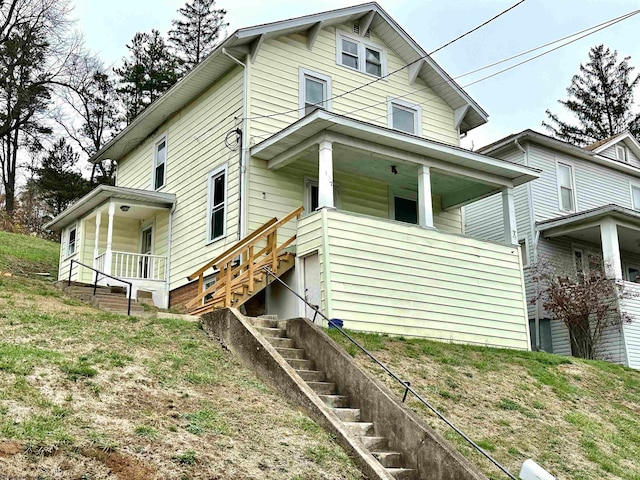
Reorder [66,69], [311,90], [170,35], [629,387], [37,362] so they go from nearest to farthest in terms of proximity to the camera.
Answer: [37,362] < [629,387] < [311,90] < [66,69] < [170,35]

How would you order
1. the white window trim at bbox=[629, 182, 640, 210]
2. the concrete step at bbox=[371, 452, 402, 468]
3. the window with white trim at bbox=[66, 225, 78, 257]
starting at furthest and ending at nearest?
the white window trim at bbox=[629, 182, 640, 210] → the window with white trim at bbox=[66, 225, 78, 257] → the concrete step at bbox=[371, 452, 402, 468]

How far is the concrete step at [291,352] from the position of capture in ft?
34.4

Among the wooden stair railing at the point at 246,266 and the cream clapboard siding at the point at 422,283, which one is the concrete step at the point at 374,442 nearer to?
the cream clapboard siding at the point at 422,283

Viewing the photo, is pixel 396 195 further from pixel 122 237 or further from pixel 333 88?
pixel 122 237

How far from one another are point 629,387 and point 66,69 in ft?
87.3

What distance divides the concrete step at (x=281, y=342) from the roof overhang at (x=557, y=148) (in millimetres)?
13870

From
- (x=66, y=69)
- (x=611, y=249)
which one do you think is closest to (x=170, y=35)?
(x=66, y=69)

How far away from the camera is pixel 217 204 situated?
53.6ft

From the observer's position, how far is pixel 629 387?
1384cm

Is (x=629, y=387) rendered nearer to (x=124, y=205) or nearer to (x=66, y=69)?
(x=124, y=205)

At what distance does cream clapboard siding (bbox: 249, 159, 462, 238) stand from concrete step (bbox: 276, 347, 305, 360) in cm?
482

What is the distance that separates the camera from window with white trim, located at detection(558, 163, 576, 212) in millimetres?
23172

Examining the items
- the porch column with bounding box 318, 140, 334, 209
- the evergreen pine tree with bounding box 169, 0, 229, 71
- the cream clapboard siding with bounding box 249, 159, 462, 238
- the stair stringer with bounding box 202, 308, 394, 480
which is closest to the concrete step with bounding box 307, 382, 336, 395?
the stair stringer with bounding box 202, 308, 394, 480

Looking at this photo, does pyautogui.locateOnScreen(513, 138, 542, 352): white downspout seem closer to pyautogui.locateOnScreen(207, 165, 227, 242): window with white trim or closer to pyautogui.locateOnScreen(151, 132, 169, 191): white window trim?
pyautogui.locateOnScreen(207, 165, 227, 242): window with white trim
